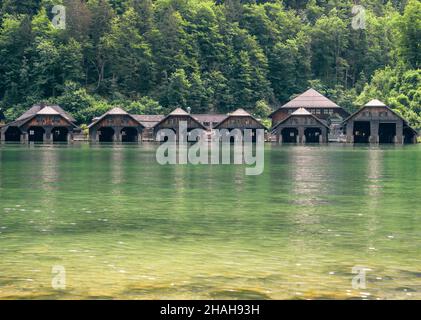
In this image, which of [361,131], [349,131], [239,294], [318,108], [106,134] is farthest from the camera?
[318,108]

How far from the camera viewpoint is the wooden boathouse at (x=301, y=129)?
131 metres

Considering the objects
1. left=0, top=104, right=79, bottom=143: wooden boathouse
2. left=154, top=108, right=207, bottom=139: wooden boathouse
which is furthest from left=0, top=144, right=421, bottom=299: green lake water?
left=0, top=104, right=79, bottom=143: wooden boathouse

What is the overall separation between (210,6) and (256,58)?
23.2 metres

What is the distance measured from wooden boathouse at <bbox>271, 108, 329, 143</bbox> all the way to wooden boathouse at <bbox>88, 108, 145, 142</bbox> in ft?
81.9

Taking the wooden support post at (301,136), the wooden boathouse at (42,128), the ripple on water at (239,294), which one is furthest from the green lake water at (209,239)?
the wooden boathouse at (42,128)

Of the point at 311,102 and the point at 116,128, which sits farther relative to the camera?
the point at 311,102

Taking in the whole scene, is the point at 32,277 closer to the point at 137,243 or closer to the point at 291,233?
the point at 137,243

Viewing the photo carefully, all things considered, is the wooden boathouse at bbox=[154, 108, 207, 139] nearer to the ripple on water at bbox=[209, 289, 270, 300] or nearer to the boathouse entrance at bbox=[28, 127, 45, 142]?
the boathouse entrance at bbox=[28, 127, 45, 142]

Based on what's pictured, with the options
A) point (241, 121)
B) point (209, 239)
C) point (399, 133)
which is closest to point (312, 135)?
point (241, 121)

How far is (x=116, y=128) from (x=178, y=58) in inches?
1873

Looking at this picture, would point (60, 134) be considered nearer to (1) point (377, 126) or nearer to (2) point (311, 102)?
(2) point (311, 102)

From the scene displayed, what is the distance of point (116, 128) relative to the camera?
134500 millimetres

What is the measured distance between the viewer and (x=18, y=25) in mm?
178250

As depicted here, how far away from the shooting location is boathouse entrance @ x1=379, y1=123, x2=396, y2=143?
130 metres
